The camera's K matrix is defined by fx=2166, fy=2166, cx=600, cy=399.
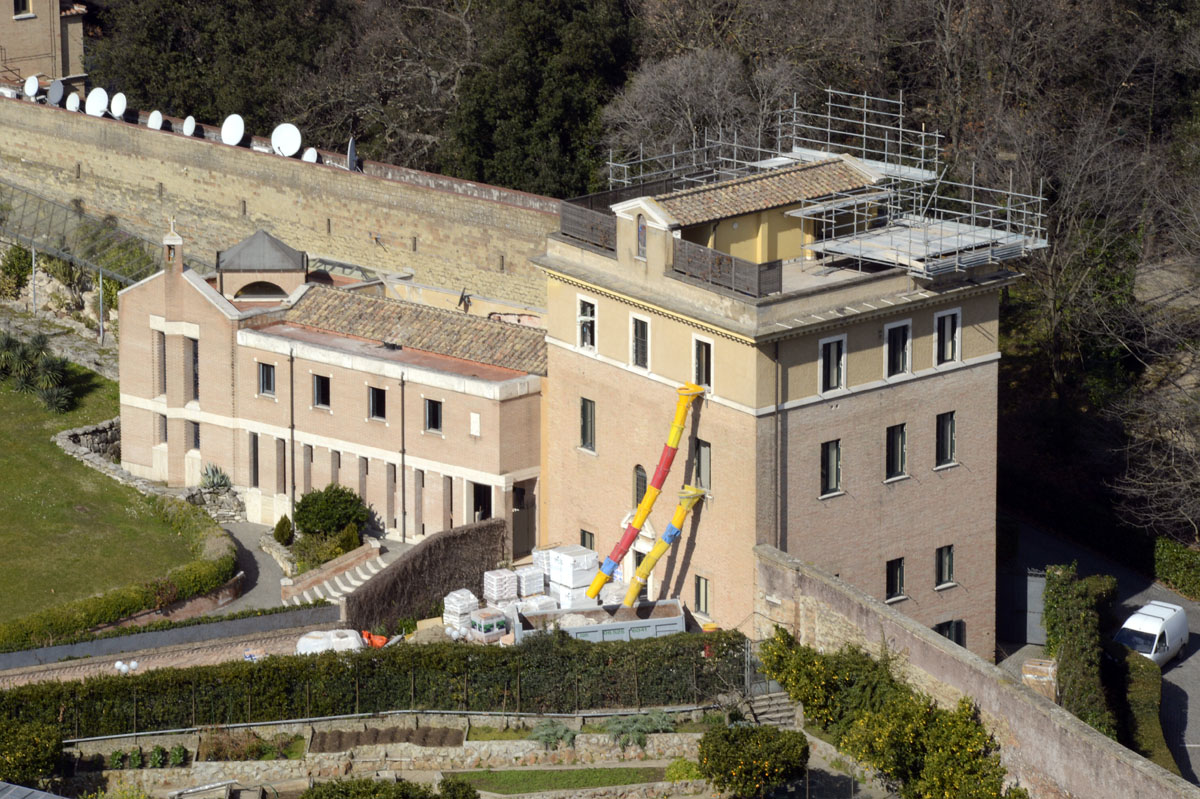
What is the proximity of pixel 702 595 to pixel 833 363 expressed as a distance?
6.74 m

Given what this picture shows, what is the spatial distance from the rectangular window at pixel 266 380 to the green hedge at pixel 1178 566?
84.8 feet

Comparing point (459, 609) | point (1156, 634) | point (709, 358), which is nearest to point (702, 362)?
point (709, 358)

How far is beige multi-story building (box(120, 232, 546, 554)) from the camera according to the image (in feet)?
191

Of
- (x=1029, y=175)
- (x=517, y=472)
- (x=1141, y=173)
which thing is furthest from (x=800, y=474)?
(x=1141, y=173)

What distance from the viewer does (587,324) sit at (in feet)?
184

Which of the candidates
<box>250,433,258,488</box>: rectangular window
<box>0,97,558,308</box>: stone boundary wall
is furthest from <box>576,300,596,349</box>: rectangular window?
<box>0,97,558,308</box>: stone boundary wall

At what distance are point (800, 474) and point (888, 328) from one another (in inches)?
167

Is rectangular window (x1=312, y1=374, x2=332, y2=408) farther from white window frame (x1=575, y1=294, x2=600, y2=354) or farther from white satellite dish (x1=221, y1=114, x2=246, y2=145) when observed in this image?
white satellite dish (x1=221, y1=114, x2=246, y2=145)

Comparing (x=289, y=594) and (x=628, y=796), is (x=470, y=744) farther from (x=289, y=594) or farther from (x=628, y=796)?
(x=289, y=594)

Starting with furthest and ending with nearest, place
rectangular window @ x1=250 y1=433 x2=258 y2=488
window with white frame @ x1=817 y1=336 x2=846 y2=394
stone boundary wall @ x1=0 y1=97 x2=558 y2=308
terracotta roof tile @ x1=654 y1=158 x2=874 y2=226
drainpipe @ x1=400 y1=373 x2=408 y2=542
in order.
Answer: stone boundary wall @ x1=0 y1=97 x2=558 y2=308
rectangular window @ x1=250 y1=433 x2=258 y2=488
drainpipe @ x1=400 y1=373 x2=408 y2=542
terracotta roof tile @ x1=654 y1=158 x2=874 y2=226
window with white frame @ x1=817 y1=336 x2=846 y2=394

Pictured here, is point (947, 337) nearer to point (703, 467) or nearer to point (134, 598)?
point (703, 467)

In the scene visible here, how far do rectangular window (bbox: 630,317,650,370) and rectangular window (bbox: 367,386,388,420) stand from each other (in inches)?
350

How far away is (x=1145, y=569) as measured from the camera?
204 ft

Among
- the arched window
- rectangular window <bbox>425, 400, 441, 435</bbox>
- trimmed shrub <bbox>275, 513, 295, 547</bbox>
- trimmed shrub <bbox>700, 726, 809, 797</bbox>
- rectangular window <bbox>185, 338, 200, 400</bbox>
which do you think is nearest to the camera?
trimmed shrub <bbox>700, 726, 809, 797</bbox>
